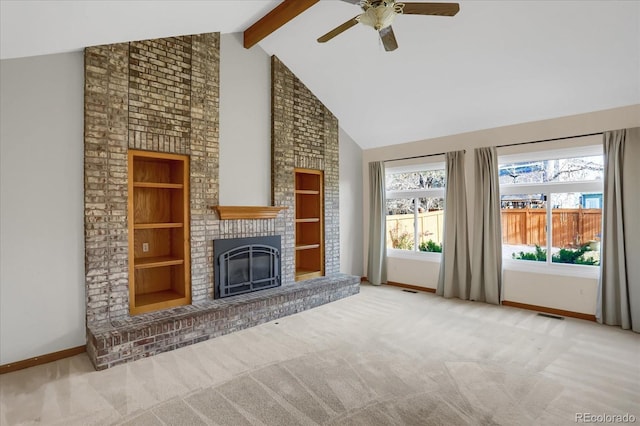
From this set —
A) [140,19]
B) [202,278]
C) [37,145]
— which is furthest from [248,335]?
[140,19]

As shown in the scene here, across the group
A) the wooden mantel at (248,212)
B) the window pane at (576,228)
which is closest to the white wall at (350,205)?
the wooden mantel at (248,212)

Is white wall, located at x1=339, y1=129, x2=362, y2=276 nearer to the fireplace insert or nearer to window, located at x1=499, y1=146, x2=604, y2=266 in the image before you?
the fireplace insert

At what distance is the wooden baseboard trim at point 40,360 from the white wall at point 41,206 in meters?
0.04

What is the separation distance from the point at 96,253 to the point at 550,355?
464 centimetres

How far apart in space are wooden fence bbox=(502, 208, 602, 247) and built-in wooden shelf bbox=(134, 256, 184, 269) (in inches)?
183

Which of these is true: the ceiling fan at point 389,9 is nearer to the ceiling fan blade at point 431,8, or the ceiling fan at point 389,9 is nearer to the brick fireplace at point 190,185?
the ceiling fan blade at point 431,8

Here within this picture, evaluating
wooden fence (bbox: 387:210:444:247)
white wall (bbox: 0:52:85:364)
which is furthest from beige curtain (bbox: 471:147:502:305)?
white wall (bbox: 0:52:85:364)

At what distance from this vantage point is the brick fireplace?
11.2ft

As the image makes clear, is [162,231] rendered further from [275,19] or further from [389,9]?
[389,9]

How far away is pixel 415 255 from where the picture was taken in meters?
6.00

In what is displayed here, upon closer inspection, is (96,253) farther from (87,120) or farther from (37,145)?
(87,120)

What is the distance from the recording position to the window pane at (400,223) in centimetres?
615

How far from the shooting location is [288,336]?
148 inches

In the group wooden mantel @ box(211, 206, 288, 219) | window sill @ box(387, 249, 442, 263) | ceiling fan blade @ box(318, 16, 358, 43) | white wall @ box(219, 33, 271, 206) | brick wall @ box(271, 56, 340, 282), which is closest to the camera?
ceiling fan blade @ box(318, 16, 358, 43)
